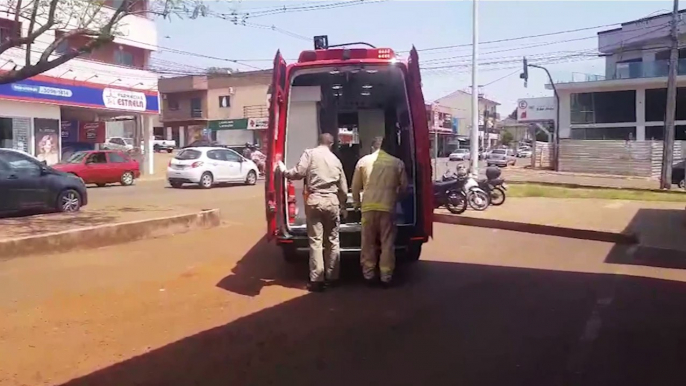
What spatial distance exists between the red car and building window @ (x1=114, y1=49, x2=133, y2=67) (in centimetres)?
887

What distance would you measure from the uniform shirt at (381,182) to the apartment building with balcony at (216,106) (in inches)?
1877

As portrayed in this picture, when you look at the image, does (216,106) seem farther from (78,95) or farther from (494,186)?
(494,186)

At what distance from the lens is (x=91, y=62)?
29.5 meters

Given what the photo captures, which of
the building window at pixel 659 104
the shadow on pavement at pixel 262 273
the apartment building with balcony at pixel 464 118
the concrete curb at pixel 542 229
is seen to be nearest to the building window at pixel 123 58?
the concrete curb at pixel 542 229

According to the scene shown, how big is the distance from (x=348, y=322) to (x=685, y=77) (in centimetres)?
4426

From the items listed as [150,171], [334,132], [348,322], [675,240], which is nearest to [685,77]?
[150,171]

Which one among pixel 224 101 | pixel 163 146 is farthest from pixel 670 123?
pixel 224 101

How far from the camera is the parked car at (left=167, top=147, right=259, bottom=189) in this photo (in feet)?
78.2

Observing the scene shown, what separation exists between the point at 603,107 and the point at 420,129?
151ft

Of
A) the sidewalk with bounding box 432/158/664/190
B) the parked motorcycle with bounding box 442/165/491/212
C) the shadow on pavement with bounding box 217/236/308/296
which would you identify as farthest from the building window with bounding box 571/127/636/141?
the shadow on pavement with bounding box 217/236/308/296

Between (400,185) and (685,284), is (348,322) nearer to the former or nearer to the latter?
(400,185)

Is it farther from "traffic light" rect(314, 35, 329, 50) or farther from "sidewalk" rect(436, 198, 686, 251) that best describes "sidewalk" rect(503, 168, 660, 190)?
"traffic light" rect(314, 35, 329, 50)

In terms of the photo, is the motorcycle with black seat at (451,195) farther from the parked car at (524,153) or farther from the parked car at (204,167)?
the parked car at (524,153)

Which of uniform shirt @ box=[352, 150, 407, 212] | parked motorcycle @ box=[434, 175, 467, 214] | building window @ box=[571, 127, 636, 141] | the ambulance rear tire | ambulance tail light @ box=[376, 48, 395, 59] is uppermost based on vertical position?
building window @ box=[571, 127, 636, 141]
